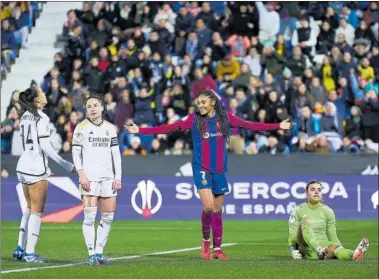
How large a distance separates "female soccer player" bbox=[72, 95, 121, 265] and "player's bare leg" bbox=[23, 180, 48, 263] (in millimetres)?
928

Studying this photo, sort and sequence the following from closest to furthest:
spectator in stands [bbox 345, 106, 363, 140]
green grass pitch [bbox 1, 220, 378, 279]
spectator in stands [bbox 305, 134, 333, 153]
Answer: green grass pitch [bbox 1, 220, 378, 279] < spectator in stands [bbox 305, 134, 333, 153] < spectator in stands [bbox 345, 106, 363, 140]

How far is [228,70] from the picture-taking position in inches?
1166

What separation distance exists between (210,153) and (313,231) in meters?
1.59

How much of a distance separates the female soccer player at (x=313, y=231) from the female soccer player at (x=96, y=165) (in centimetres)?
247

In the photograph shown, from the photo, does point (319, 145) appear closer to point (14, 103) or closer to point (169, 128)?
point (14, 103)

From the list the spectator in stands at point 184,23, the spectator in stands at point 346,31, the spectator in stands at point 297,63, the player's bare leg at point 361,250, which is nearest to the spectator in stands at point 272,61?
the spectator in stands at point 297,63

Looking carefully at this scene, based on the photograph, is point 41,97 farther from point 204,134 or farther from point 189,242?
point 189,242

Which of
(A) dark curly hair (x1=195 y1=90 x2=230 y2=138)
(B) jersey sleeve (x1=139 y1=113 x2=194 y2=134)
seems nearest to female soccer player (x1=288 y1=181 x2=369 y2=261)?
(A) dark curly hair (x1=195 y1=90 x2=230 y2=138)

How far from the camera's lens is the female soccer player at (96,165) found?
13945mm

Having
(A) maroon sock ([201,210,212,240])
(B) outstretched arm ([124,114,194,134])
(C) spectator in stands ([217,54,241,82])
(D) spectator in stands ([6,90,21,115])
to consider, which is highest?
(C) spectator in stands ([217,54,241,82])

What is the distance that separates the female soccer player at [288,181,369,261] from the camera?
14758 millimetres

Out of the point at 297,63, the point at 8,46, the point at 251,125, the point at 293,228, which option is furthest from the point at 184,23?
the point at 293,228

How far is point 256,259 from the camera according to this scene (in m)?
14.9

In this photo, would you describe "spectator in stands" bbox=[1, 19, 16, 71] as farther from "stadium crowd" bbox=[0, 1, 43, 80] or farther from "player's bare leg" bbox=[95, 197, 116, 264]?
"player's bare leg" bbox=[95, 197, 116, 264]
